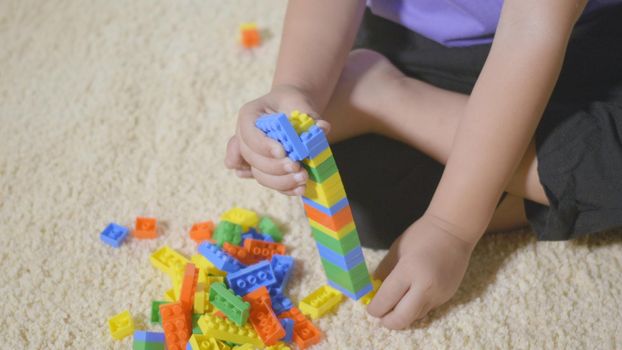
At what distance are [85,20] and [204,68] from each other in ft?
1.00

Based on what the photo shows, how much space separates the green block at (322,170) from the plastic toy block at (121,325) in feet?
0.93

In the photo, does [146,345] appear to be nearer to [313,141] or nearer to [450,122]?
[313,141]

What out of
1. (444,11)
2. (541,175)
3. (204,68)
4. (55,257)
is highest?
(444,11)

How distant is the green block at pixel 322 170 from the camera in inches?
28.5

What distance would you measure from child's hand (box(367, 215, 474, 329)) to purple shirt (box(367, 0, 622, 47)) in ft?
0.88

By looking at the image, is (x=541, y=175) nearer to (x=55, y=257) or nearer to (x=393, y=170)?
(x=393, y=170)

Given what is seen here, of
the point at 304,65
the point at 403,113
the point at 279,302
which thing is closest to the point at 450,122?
the point at 403,113

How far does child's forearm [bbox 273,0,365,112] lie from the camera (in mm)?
915

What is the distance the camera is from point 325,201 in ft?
2.46

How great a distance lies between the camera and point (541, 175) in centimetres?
85

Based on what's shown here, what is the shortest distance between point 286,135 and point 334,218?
0.37ft

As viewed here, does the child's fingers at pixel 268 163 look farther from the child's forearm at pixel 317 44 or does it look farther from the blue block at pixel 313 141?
the child's forearm at pixel 317 44

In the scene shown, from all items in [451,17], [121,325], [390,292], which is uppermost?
[451,17]

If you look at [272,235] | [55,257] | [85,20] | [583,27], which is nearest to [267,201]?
[272,235]
